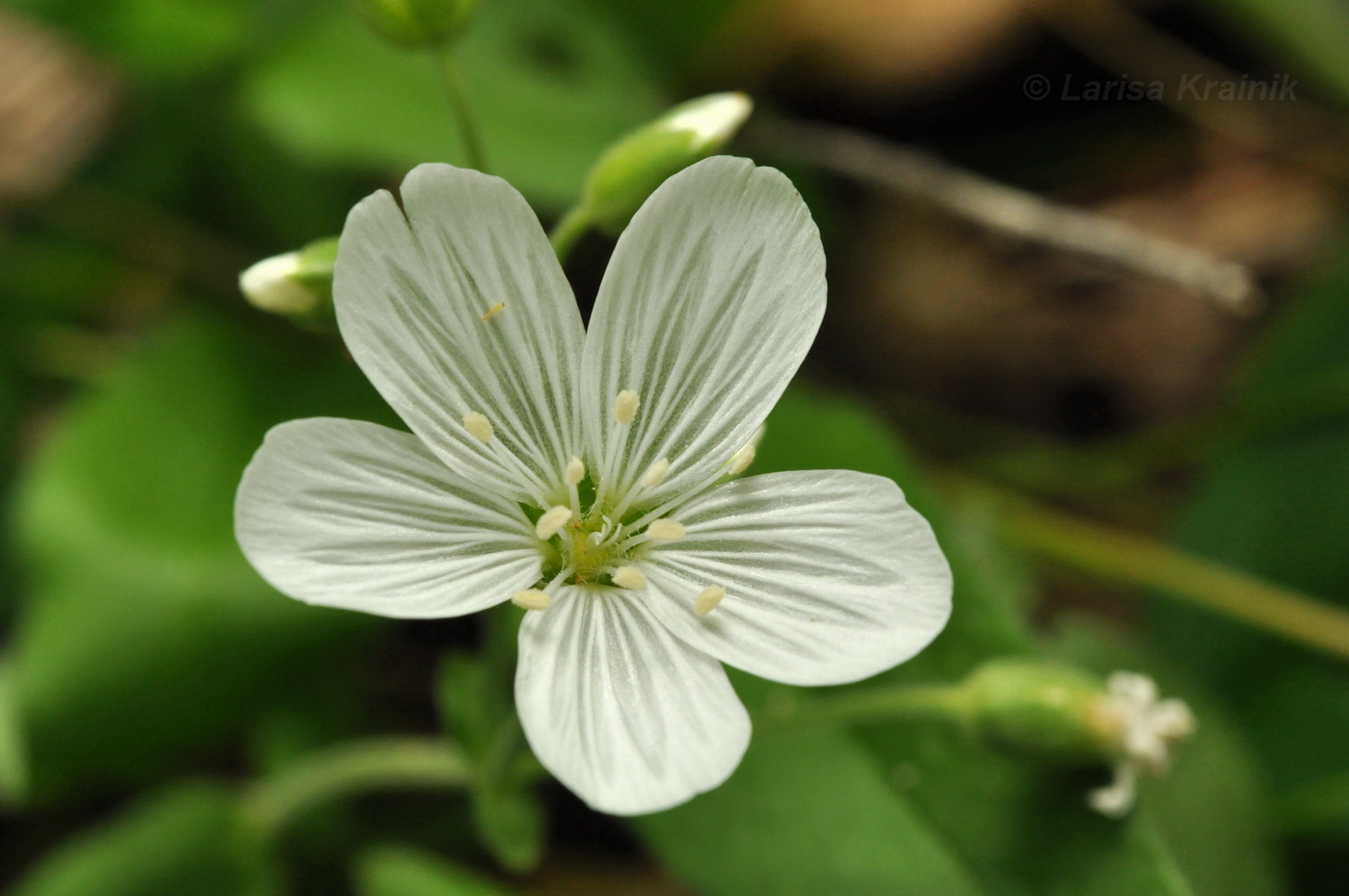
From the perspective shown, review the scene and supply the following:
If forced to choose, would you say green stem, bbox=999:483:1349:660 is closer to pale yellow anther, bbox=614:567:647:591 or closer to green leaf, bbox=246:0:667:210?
green leaf, bbox=246:0:667:210

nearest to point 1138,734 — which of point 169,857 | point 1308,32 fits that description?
point 169,857

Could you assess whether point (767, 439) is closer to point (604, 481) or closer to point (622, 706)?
point (604, 481)

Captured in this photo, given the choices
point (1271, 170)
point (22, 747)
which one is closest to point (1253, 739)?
point (1271, 170)

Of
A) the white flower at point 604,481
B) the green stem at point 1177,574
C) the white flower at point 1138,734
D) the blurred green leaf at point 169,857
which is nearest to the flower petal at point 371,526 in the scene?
the white flower at point 604,481

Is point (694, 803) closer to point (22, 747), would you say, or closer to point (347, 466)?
point (347, 466)

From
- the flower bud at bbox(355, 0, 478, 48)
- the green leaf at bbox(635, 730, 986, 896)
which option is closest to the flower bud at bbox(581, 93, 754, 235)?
the flower bud at bbox(355, 0, 478, 48)

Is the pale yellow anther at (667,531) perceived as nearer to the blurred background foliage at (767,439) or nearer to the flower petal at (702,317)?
the flower petal at (702,317)
